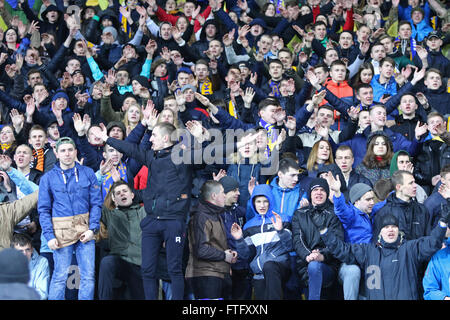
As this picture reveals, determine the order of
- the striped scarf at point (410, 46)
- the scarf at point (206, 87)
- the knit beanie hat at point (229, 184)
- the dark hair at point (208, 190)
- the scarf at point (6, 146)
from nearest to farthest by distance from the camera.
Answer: the dark hair at point (208, 190)
the knit beanie hat at point (229, 184)
the scarf at point (6, 146)
the scarf at point (206, 87)
the striped scarf at point (410, 46)

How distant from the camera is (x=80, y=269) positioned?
317 inches

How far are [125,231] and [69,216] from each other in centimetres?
64

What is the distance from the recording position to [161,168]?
8125 millimetres

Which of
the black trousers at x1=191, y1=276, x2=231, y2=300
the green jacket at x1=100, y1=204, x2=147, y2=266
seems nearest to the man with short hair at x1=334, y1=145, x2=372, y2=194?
the black trousers at x1=191, y1=276, x2=231, y2=300

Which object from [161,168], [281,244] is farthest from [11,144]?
[281,244]

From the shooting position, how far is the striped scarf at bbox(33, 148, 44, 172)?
9.99 m

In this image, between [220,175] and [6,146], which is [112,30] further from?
[220,175]

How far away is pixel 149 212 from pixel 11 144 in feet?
10.0

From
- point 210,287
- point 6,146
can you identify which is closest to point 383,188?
point 210,287

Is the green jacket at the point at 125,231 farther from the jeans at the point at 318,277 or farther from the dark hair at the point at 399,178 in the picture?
the dark hair at the point at 399,178

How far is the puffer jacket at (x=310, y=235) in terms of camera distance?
802 centimetres

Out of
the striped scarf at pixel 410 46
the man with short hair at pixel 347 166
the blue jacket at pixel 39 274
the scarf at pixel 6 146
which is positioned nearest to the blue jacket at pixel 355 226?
the man with short hair at pixel 347 166

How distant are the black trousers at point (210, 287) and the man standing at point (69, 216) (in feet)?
3.40
